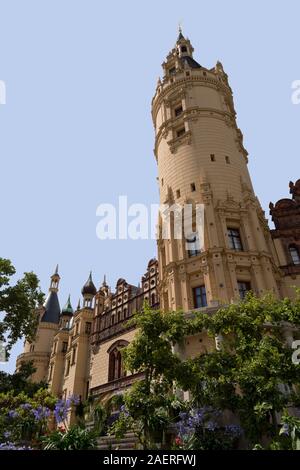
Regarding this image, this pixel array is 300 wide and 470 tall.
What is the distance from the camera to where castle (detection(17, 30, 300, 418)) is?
24.2m

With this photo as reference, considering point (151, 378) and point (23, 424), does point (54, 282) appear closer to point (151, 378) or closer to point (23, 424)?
point (23, 424)

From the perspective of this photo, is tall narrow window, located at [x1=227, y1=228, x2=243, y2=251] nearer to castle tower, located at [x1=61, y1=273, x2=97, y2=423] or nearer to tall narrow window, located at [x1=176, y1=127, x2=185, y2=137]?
tall narrow window, located at [x1=176, y1=127, x2=185, y2=137]

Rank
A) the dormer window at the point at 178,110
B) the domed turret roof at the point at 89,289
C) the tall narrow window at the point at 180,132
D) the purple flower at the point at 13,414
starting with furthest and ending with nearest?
the domed turret roof at the point at 89,289 < the dormer window at the point at 178,110 < the tall narrow window at the point at 180,132 < the purple flower at the point at 13,414

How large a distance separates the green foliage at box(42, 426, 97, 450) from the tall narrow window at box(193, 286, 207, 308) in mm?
11385

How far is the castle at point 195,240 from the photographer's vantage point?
24219 mm

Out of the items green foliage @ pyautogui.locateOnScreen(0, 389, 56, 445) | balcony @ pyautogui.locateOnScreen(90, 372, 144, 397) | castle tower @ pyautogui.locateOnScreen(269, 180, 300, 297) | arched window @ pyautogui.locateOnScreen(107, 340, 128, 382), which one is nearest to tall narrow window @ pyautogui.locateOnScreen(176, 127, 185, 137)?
castle tower @ pyautogui.locateOnScreen(269, 180, 300, 297)

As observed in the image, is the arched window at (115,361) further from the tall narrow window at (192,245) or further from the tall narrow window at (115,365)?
the tall narrow window at (192,245)

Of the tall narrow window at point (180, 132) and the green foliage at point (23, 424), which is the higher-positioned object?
the tall narrow window at point (180, 132)

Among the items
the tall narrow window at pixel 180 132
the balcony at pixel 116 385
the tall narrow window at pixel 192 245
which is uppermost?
the tall narrow window at pixel 180 132

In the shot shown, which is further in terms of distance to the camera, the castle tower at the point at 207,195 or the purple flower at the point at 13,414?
the castle tower at the point at 207,195

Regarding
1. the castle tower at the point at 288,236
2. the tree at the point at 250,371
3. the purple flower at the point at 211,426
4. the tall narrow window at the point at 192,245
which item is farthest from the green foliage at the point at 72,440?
the castle tower at the point at 288,236

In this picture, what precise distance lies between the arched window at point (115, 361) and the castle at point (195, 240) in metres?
0.10
